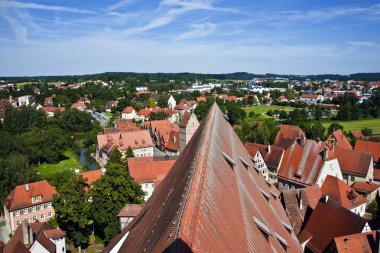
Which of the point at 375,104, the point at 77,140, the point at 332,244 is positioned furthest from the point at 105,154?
the point at 375,104

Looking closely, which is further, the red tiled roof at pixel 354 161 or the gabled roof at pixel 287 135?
the gabled roof at pixel 287 135

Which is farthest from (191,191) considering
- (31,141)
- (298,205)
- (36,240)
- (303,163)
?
(31,141)

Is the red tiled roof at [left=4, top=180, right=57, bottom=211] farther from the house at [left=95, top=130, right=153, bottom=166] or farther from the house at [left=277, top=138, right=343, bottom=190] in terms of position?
the house at [left=277, top=138, right=343, bottom=190]

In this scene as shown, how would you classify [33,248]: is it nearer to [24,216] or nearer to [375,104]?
[24,216]

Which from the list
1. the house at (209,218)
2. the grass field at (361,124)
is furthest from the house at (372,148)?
the grass field at (361,124)

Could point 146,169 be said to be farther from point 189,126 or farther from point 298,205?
point 298,205

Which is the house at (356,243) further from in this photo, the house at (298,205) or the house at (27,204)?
the house at (27,204)
